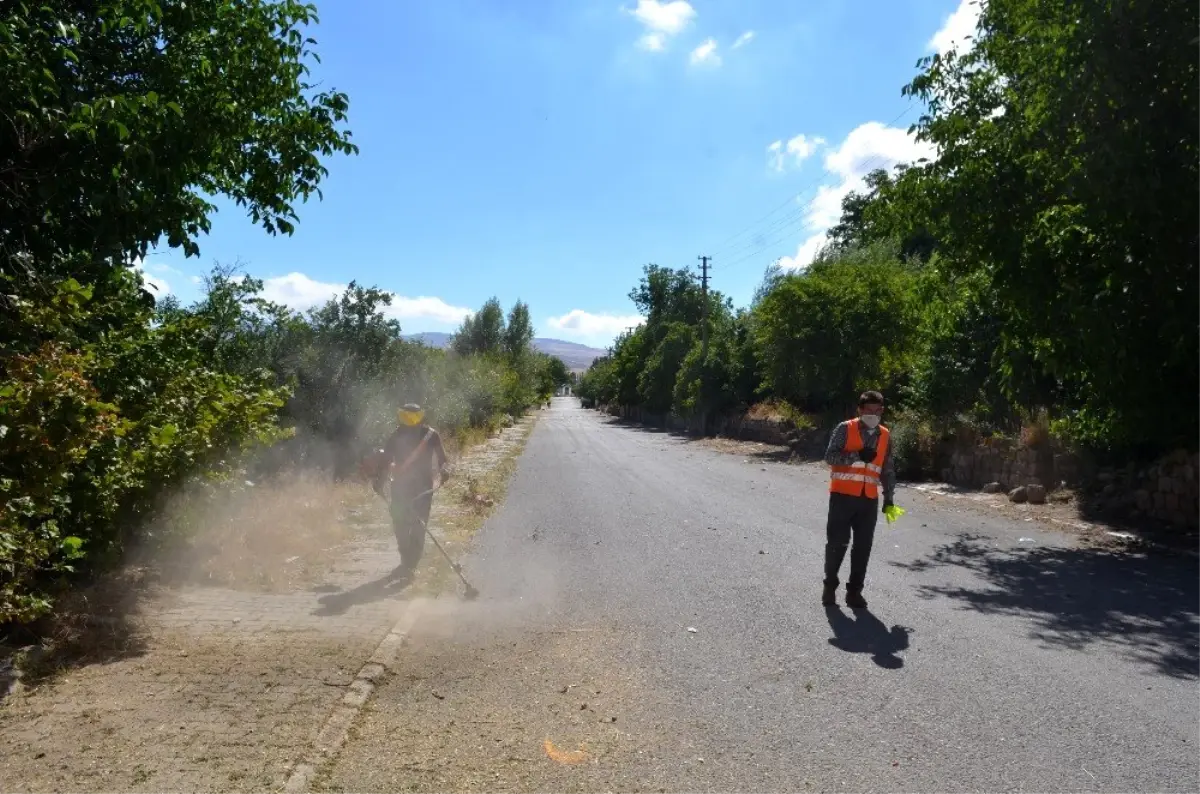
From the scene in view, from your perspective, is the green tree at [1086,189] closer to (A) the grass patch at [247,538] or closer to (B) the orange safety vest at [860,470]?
(B) the orange safety vest at [860,470]

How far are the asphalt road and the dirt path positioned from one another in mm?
391

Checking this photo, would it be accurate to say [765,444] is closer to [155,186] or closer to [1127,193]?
[1127,193]

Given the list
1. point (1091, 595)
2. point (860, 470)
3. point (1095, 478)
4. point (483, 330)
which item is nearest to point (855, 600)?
point (860, 470)

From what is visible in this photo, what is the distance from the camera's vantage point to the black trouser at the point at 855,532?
7.36 meters

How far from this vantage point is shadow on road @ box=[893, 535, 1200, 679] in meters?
6.46

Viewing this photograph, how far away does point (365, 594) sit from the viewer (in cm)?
796

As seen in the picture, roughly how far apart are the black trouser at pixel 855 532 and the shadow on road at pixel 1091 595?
109cm

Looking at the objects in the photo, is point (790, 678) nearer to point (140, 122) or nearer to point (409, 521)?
point (409, 521)

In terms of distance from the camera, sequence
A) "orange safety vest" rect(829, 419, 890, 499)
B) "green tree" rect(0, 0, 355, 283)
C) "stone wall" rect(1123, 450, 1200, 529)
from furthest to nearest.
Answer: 1. "stone wall" rect(1123, 450, 1200, 529)
2. "orange safety vest" rect(829, 419, 890, 499)
3. "green tree" rect(0, 0, 355, 283)

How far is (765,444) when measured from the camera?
126 ft

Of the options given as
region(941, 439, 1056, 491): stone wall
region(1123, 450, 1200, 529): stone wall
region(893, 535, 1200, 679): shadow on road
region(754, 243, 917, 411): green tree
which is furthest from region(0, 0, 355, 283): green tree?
region(754, 243, 917, 411): green tree

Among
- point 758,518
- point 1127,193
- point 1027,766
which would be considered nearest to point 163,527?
point 1027,766

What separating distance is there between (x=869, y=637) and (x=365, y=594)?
4.20 metres

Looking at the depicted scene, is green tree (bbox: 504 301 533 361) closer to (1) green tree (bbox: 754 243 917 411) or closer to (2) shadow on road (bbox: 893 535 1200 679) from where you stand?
(1) green tree (bbox: 754 243 917 411)
